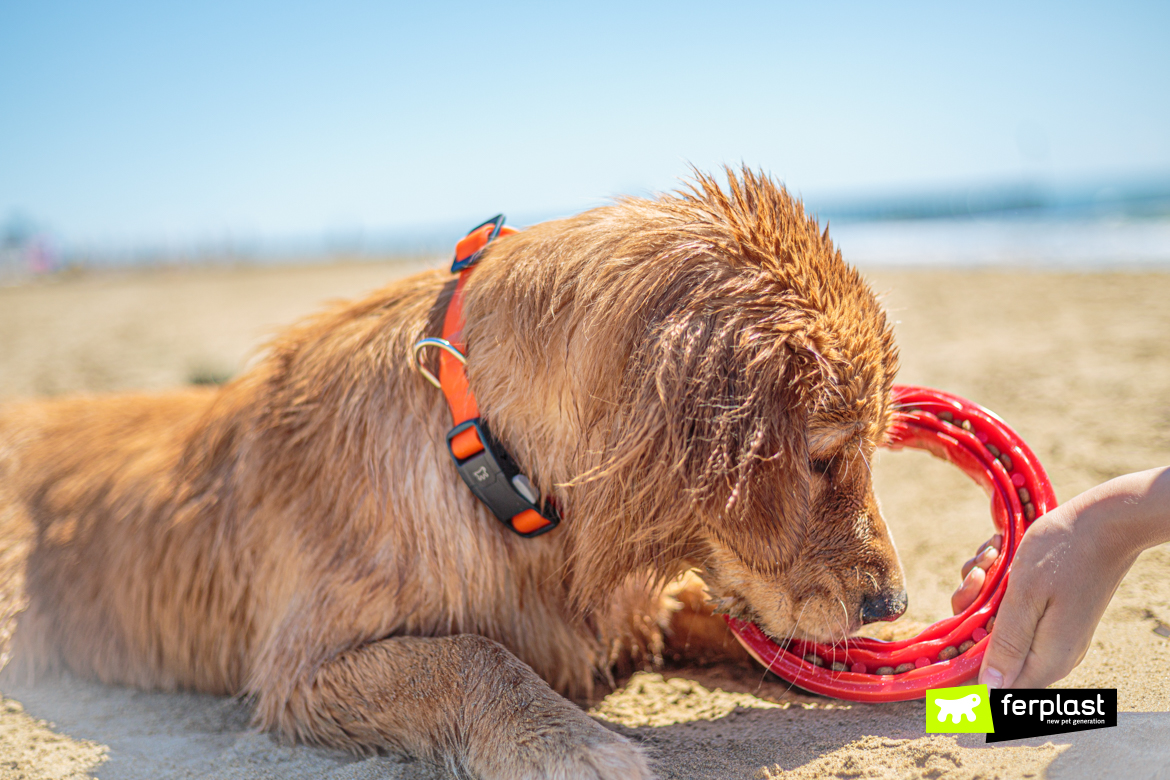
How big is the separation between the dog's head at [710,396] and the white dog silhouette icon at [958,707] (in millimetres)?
259

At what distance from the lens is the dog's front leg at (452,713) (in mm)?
1719

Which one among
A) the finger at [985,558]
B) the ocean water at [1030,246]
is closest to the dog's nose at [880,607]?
the finger at [985,558]

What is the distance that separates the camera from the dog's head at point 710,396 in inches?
65.4

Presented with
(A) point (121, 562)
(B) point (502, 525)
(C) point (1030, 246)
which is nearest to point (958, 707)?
(B) point (502, 525)

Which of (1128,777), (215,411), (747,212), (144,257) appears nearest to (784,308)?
(747,212)

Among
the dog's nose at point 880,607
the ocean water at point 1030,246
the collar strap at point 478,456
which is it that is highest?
the ocean water at point 1030,246

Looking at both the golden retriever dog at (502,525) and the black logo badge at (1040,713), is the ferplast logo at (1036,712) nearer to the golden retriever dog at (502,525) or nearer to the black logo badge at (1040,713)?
the black logo badge at (1040,713)

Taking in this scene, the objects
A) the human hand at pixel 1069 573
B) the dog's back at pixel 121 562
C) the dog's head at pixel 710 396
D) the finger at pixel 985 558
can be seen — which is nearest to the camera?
the human hand at pixel 1069 573

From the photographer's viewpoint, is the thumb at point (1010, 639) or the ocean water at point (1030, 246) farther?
the ocean water at point (1030, 246)

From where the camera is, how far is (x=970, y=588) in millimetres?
2049

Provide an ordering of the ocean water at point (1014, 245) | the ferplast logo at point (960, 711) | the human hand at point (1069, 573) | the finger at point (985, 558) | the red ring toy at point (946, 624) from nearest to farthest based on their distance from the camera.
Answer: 1. the human hand at point (1069, 573)
2. the ferplast logo at point (960, 711)
3. the red ring toy at point (946, 624)
4. the finger at point (985, 558)
5. the ocean water at point (1014, 245)

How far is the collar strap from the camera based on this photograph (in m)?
1.97

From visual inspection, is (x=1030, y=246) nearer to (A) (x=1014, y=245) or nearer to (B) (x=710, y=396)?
(A) (x=1014, y=245)

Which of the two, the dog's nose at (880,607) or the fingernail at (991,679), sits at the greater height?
the dog's nose at (880,607)
